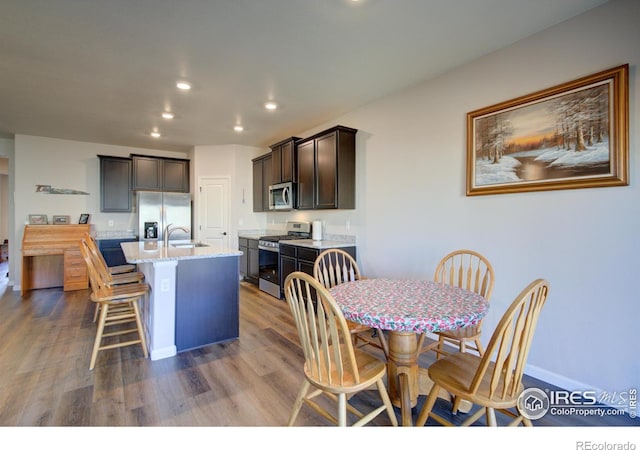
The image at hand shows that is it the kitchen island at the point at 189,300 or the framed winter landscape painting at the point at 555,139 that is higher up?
the framed winter landscape painting at the point at 555,139

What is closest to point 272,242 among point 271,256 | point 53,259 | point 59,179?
point 271,256

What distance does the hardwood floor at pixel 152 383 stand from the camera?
179 cm

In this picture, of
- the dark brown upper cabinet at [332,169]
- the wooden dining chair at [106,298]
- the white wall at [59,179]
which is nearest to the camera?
the wooden dining chair at [106,298]

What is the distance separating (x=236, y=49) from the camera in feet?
8.13

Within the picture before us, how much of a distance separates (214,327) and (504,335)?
244 centimetres

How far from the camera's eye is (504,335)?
125 cm

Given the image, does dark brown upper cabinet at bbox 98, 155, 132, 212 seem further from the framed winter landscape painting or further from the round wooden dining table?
the framed winter landscape painting

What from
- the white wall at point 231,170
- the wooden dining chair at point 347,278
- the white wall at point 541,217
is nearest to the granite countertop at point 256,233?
the white wall at point 231,170

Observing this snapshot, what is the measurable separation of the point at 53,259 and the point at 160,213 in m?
1.79

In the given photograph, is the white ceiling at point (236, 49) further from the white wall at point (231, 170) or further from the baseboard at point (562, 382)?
the baseboard at point (562, 382)

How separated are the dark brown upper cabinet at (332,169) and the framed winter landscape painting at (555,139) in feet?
5.00

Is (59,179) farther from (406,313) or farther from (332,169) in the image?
(406,313)

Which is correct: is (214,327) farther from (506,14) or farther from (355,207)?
(506,14)
